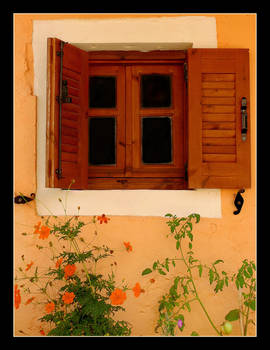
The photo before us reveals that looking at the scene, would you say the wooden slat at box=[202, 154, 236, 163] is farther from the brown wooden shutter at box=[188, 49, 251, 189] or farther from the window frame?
the window frame

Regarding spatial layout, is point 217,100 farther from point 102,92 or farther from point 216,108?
point 102,92

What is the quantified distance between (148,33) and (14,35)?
3.60ft

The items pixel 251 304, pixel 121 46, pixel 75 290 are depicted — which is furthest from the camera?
pixel 121 46

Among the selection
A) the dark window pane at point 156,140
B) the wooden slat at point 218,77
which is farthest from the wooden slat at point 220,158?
the wooden slat at point 218,77

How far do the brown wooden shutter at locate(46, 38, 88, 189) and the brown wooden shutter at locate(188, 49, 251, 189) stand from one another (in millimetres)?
866

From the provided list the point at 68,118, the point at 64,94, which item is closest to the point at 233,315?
the point at 68,118

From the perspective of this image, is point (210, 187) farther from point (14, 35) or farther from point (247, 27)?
point (14, 35)

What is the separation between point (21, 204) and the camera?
124 inches

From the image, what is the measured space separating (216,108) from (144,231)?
113cm

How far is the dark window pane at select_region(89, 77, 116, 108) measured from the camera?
3.42 metres

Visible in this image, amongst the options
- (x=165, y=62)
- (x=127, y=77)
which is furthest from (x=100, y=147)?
(x=165, y=62)

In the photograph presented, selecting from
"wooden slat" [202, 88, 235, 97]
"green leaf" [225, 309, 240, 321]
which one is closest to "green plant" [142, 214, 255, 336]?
"green leaf" [225, 309, 240, 321]

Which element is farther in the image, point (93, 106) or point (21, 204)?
point (93, 106)

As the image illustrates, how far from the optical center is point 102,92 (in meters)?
3.42
